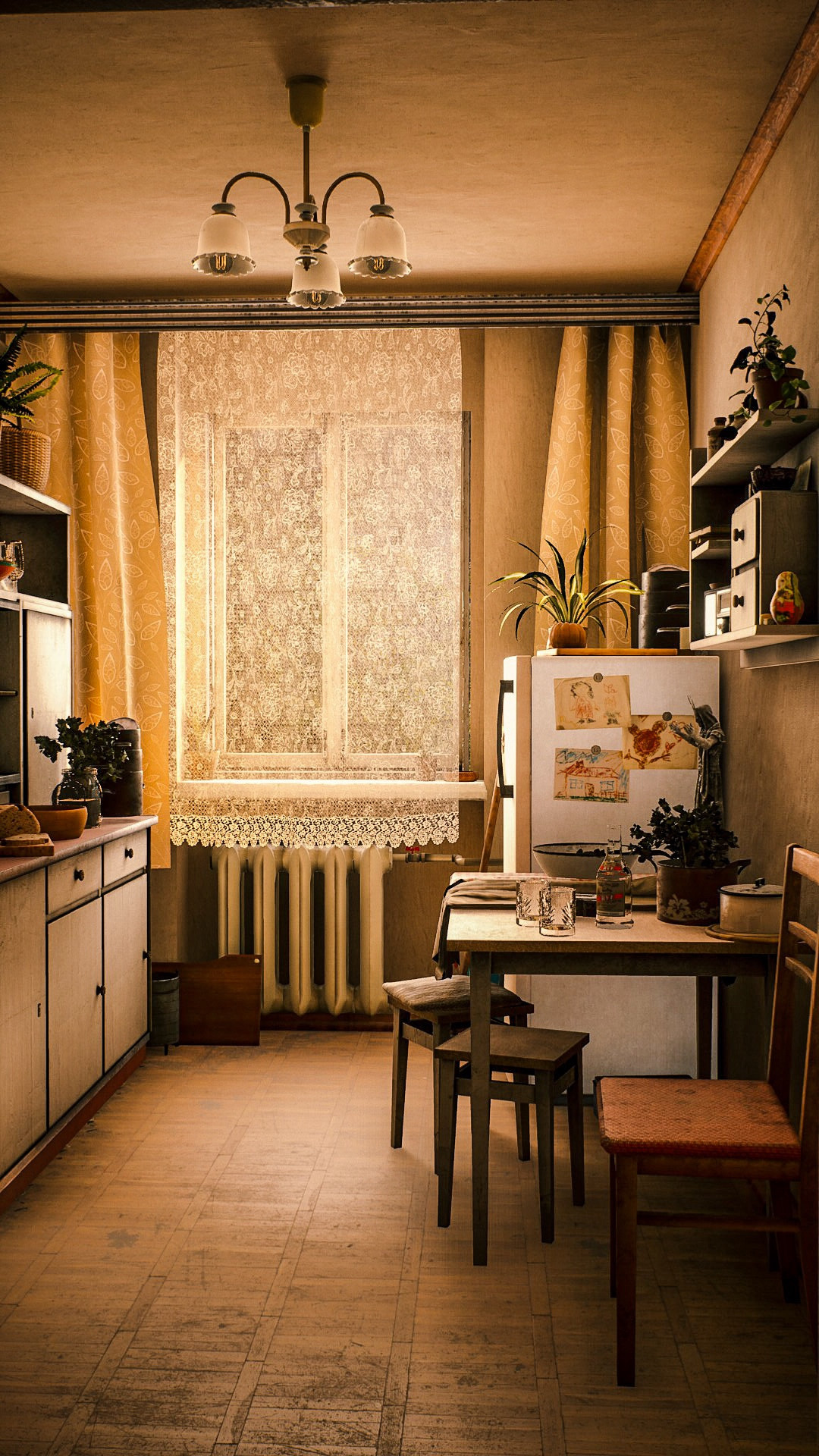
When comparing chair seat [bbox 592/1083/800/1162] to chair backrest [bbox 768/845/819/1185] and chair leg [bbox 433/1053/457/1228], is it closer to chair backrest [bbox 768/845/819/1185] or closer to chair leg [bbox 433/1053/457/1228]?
chair backrest [bbox 768/845/819/1185]

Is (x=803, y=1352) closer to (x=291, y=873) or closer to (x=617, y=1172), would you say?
(x=617, y=1172)

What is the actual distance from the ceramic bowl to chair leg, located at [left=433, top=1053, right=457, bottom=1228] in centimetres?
137

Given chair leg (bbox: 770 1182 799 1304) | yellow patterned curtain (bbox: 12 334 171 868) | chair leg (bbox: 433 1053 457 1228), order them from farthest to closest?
yellow patterned curtain (bbox: 12 334 171 868) < chair leg (bbox: 433 1053 457 1228) < chair leg (bbox: 770 1182 799 1304)

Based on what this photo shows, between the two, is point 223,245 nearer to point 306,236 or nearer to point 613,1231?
point 306,236

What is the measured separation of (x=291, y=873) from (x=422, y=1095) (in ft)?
3.59

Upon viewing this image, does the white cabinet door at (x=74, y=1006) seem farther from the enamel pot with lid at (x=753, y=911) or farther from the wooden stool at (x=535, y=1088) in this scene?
the enamel pot with lid at (x=753, y=911)

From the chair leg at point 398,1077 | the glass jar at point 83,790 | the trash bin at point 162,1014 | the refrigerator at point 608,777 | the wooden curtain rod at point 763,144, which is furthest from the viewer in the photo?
the trash bin at point 162,1014

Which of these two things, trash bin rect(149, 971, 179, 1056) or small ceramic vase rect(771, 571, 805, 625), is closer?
small ceramic vase rect(771, 571, 805, 625)

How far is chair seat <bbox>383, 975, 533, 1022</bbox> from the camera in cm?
312

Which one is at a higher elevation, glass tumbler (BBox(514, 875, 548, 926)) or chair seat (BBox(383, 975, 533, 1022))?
glass tumbler (BBox(514, 875, 548, 926))

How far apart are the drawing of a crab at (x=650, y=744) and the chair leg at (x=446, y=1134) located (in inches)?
48.1

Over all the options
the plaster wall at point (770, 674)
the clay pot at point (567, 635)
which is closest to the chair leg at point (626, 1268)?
the plaster wall at point (770, 674)

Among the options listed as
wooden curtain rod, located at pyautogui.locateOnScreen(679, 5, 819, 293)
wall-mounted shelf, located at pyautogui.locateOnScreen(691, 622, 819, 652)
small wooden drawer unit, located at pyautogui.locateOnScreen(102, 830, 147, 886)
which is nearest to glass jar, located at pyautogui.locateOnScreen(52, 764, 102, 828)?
small wooden drawer unit, located at pyautogui.locateOnScreen(102, 830, 147, 886)

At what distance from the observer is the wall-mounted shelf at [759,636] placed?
2.45 meters
